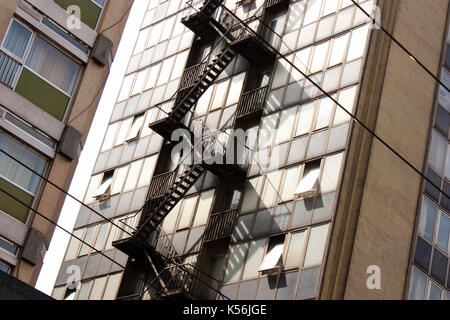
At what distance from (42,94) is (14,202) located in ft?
10.5

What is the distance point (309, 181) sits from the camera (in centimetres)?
3162

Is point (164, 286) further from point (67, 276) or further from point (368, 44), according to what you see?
point (368, 44)

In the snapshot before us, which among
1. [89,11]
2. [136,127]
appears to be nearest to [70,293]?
[136,127]

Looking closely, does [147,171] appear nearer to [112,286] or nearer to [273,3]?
[112,286]

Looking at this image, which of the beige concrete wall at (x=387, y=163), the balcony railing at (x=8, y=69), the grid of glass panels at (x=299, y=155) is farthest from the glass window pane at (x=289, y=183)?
the balcony railing at (x=8, y=69)

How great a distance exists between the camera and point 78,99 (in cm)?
2534

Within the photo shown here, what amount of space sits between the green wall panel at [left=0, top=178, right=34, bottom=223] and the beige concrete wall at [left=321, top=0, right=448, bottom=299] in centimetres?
1016

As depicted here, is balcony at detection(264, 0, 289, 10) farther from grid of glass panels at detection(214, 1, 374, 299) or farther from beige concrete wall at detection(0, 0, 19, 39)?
beige concrete wall at detection(0, 0, 19, 39)

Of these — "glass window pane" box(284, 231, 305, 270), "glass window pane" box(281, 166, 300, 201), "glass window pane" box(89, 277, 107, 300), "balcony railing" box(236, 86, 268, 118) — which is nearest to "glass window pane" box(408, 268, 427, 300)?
"glass window pane" box(284, 231, 305, 270)

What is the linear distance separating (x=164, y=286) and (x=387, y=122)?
10299mm

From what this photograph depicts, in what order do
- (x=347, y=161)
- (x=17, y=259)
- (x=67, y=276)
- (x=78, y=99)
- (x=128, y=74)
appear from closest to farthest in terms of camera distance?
(x=17, y=259)
(x=78, y=99)
(x=347, y=161)
(x=67, y=276)
(x=128, y=74)

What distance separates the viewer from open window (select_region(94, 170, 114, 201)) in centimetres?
4103
